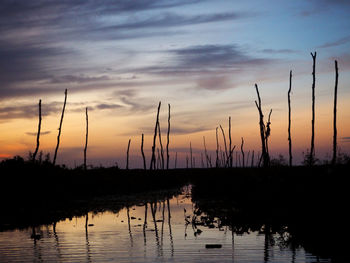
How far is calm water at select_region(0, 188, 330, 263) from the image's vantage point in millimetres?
9828

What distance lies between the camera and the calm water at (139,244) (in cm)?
983

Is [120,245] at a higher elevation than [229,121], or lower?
lower

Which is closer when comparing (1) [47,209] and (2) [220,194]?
(1) [47,209]

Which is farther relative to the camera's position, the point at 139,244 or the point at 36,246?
the point at 139,244

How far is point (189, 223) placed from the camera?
16.3 meters

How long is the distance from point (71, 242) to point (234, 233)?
4.49 metres

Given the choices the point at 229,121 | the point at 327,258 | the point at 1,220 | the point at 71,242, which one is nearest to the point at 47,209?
the point at 1,220

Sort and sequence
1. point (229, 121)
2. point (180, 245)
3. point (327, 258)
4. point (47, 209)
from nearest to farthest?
point (327, 258)
point (180, 245)
point (47, 209)
point (229, 121)

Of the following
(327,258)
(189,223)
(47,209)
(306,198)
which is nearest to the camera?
(327,258)

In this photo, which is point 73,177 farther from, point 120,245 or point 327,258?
point 327,258

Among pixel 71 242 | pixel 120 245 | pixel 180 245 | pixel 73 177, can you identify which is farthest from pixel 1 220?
pixel 73 177

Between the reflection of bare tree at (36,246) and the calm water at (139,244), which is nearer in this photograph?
the calm water at (139,244)

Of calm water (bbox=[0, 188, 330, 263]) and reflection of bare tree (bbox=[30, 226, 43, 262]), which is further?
reflection of bare tree (bbox=[30, 226, 43, 262])

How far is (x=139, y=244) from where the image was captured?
11.8 metres
